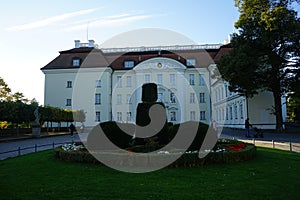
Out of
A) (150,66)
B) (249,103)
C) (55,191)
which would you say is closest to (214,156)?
(55,191)

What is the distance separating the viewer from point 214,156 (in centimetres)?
→ 976

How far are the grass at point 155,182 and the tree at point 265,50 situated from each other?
56.6 ft

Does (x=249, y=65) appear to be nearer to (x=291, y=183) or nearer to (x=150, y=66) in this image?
(x=291, y=183)

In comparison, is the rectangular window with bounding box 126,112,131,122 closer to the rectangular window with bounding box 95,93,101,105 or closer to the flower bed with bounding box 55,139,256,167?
the rectangular window with bounding box 95,93,101,105

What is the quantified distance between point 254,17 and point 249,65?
5.14 m

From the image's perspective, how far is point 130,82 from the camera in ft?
161

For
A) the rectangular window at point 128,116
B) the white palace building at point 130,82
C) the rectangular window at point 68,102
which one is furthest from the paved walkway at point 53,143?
the rectangular window at point 68,102

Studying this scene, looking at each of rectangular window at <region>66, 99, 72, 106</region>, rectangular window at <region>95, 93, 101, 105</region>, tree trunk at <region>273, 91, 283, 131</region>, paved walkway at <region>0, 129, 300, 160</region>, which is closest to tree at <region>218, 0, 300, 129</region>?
tree trunk at <region>273, 91, 283, 131</region>

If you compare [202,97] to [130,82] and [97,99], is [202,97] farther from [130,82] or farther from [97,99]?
[97,99]

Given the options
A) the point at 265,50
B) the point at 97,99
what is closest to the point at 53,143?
the point at 265,50

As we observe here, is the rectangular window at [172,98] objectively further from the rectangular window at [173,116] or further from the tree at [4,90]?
the tree at [4,90]

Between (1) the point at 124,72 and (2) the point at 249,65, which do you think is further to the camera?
(1) the point at 124,72

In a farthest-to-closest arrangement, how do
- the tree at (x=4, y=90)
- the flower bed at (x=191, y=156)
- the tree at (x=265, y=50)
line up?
the tree at (x=4, y=90) → the tree at (x=265, y=50) → the flower bed at (x=191, y=156)

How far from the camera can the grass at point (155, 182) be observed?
245 inches
